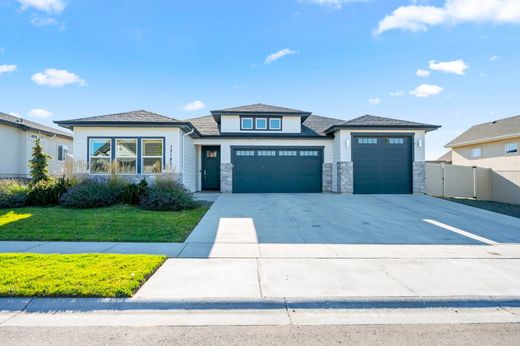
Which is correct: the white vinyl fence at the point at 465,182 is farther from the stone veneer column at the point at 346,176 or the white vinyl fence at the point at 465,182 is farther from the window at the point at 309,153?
the window at the point at 309,153

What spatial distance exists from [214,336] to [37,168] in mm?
14946

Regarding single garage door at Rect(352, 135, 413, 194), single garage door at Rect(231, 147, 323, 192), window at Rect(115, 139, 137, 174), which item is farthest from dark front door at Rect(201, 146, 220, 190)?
single garage door at Rect(352, 135, 413, 194)

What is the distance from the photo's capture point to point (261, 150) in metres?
16.7

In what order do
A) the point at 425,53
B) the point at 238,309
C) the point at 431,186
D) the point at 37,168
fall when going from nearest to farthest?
the point at 238,309 < the point at 425,53 < the point at 37,168 < the point at 431,186

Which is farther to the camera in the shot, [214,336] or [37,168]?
[37,168]

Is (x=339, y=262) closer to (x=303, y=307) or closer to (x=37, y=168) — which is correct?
(x=303, y=307)

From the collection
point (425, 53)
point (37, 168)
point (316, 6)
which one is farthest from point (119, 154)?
point (425, 53)

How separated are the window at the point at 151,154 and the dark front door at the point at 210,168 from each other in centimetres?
414

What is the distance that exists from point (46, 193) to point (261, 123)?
11130 millimetres

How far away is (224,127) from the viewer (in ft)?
55.9

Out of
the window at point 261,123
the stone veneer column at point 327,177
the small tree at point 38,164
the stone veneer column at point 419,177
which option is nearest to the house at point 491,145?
the stone veneer column at point 419,177

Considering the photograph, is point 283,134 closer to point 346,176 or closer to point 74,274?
point 346,176

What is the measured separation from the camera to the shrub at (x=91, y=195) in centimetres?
1012

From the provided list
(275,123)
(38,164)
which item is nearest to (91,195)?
(38,164)
